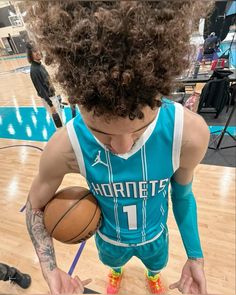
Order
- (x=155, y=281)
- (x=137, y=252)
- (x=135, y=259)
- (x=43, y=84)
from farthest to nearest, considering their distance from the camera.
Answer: (x=43, y=84) < (x=135, y=259) < (x=155, y=281) < (x=137, y=252)

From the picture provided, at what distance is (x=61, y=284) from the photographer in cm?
79

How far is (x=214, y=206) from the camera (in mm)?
1915

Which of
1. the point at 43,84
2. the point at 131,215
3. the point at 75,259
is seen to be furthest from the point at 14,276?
the point at 43,84

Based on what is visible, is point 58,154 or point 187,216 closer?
point 58,154

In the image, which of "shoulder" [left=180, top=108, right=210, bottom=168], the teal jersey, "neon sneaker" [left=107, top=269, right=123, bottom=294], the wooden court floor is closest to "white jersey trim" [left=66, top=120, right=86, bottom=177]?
the teal jersey

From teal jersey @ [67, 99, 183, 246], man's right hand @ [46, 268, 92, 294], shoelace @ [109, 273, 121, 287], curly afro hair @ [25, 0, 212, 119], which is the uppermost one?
curly afro hair @ [25, 0, 212, 119]

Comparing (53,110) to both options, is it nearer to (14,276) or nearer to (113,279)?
(14,276)

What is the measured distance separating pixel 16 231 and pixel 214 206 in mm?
1824

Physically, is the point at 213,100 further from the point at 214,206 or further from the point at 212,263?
the point at 212,263

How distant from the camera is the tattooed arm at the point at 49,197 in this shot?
678 millimetres

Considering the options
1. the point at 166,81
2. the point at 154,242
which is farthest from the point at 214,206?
the point at 166,81

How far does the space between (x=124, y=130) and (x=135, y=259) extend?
142 cm

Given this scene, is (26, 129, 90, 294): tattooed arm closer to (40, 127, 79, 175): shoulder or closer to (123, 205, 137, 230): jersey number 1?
(40, 127, 79, 175): shoulder

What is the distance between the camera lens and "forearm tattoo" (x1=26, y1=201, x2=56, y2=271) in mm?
814
